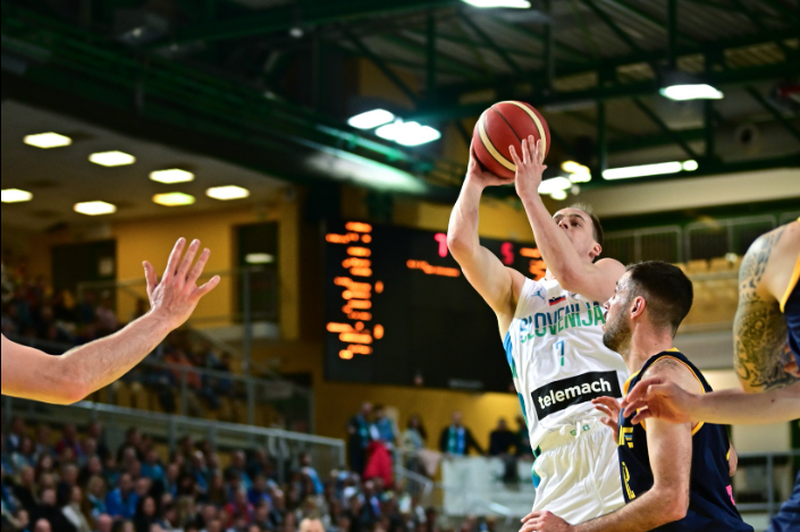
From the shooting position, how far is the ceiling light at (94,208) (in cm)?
2338

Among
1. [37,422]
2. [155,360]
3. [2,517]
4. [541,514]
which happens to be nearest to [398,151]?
[155,360]

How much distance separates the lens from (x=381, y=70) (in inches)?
879

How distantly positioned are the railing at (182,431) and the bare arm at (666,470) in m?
11.8

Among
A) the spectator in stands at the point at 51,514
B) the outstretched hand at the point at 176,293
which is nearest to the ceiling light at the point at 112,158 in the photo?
the spectator in stands at the point at 51,514

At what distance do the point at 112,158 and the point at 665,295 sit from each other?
17.0m

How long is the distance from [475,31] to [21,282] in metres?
8.79

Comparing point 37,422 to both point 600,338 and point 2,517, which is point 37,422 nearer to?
point 2,517

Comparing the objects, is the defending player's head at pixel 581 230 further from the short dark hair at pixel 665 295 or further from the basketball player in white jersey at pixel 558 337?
the short dark hair at pixel 665 295

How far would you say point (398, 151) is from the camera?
2200 cm

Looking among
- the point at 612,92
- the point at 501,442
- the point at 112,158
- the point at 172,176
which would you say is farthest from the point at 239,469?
the point at 612,92

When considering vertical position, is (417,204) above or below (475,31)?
below

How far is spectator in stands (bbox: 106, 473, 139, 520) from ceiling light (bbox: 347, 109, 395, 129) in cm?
721

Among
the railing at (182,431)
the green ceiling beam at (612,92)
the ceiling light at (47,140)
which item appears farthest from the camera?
the ceiling light at (47,140)

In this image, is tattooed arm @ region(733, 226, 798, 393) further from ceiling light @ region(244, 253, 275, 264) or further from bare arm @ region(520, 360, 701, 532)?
ceiling light @ region(244, 253, 275, 264)
